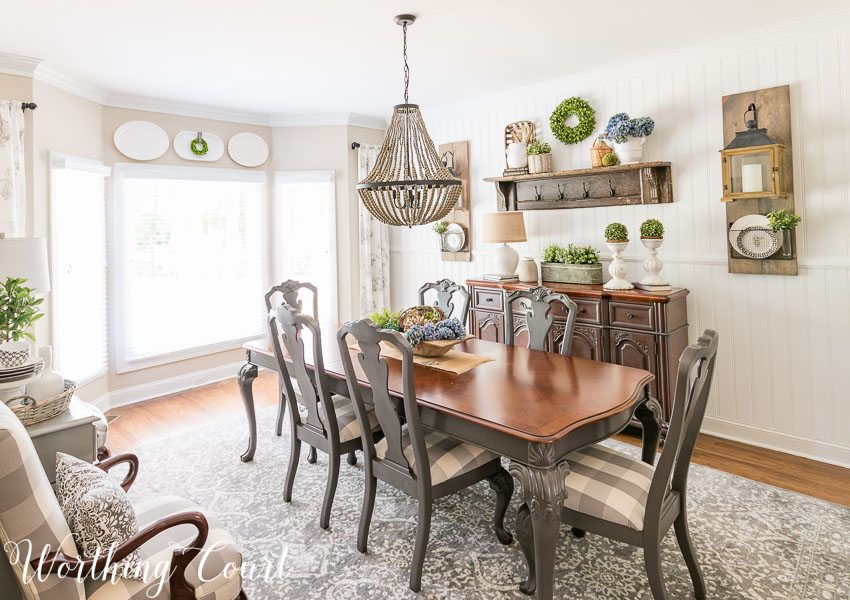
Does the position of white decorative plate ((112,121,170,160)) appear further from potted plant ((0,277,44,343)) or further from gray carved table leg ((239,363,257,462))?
potted plant ((0,277,44,343))

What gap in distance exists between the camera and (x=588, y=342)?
12.5 ft

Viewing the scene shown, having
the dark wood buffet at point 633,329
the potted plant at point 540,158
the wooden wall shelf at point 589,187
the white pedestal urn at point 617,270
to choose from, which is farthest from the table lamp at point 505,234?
the white pedestal urn at point 617,270

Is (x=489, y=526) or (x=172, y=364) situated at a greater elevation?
(x=172, y=364)

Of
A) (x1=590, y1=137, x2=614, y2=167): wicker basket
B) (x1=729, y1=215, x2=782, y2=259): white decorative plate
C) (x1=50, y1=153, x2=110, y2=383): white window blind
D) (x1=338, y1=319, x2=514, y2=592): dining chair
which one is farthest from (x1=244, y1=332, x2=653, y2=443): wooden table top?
(x1=50, y1=153, x2=110, y2=383): white window blind

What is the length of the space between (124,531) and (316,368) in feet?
3.73

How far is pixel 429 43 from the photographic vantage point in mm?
3461

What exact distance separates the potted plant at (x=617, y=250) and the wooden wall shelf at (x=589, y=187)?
27 centimetres

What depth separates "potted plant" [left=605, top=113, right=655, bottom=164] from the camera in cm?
372

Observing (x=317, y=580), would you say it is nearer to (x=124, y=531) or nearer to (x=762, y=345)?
(x=124, y=531)

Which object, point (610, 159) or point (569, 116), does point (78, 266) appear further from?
point (610, 159)

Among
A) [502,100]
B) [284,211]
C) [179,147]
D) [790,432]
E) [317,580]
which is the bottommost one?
[317,580]

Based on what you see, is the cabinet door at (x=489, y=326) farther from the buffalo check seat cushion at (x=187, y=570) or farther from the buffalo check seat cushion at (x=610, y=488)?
the buffalo check seat cushion at (x=187, y=570)

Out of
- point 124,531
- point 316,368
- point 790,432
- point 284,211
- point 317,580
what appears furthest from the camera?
point 284,211

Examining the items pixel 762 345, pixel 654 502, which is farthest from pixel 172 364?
pixel 762 345
